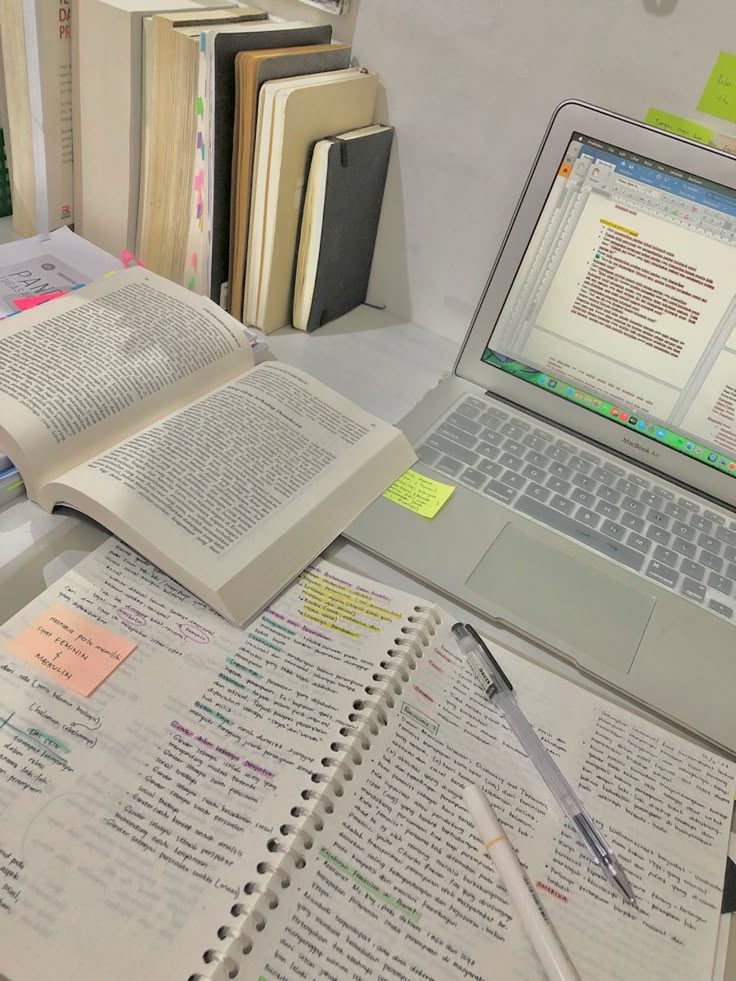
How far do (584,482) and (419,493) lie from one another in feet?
0.60

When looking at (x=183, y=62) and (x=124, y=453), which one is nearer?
(x=124, y=453)

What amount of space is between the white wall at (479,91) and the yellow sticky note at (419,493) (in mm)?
350

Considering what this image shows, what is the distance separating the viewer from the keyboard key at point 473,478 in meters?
0.73

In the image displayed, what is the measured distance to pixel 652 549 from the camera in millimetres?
701

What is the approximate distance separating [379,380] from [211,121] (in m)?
0.33

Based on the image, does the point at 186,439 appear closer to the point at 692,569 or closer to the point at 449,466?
the point at 449,466

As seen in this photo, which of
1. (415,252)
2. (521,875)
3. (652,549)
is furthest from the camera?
(415,252)

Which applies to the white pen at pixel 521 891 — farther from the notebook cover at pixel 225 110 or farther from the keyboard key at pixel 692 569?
the notebook cover at pixel 225 110

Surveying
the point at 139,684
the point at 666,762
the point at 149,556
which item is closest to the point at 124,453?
the point at 149,556

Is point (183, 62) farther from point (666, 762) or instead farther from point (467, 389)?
point (666, 762)

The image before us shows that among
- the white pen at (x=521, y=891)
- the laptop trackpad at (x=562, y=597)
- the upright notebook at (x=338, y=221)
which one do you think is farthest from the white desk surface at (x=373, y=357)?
the white pen at (x=521, y=891)

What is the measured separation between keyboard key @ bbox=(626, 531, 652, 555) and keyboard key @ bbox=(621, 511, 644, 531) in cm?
1

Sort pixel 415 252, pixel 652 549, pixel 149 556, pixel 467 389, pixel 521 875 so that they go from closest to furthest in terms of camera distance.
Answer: pixel 521 875 < pixel 149 556 < pixel 652 549 < pixel 467 389 < pixel 415 252

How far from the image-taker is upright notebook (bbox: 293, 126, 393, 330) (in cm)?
83
